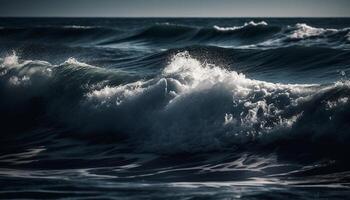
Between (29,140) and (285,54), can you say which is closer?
(29,140)

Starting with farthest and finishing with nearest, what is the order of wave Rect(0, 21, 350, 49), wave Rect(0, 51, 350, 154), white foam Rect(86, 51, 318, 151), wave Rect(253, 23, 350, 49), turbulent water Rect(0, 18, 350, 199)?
wave Rect(0, 21, 350, 49) < wave Rect(253, 23, 350, 49) < white foam Rect(86, 51, 318, 151) < wave Rect(0, 51, 350, 154) < turbulent water Rect(0, 18, 350, 199)

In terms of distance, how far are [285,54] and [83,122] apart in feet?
28.3

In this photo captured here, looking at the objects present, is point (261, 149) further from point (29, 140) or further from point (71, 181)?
point (29, 140)

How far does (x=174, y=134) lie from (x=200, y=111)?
650mm

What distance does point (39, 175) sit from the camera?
793 centimetres

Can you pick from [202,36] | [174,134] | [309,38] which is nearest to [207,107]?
[174,134]

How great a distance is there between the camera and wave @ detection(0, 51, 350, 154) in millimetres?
8711

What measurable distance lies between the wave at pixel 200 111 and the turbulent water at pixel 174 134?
0.02 metres

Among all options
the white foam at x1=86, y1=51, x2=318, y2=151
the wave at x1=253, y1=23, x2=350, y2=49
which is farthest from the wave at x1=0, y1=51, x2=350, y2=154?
the wave at x1=253, y1=23, x2=350, y2=49

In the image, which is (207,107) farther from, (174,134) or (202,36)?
(202,36)

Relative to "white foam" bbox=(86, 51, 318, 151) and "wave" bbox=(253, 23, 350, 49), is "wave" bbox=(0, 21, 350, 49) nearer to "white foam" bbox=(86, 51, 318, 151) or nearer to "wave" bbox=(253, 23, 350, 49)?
"wave" bbox=(253, 23, 350, 49)

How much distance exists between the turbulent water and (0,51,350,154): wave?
21 mm

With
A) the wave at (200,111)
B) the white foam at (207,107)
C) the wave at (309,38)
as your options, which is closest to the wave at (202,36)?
the wave at (309,38)

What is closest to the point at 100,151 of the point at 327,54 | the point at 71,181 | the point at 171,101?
the point at 171,101
